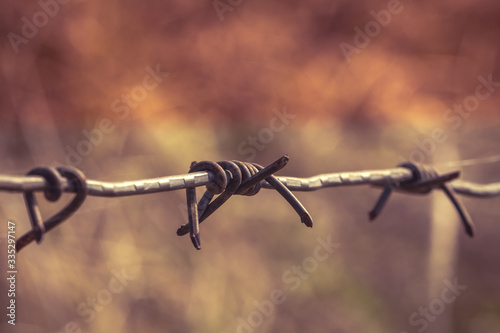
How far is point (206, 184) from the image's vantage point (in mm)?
783

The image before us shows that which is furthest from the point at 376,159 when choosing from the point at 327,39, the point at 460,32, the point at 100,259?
the point at 100,259

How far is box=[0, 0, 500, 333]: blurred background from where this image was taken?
2387mm

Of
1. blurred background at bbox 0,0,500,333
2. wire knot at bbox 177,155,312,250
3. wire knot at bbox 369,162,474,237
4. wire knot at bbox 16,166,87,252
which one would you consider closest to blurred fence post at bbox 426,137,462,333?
blurred background at bbox 0,0,500,333

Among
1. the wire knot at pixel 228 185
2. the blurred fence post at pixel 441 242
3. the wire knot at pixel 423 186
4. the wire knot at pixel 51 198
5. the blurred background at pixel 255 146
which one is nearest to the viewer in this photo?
the wire knot at pixel 51 198

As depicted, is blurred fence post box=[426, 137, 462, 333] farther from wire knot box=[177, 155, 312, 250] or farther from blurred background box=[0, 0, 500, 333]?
wire knot box=[177, 155, 312, 250]

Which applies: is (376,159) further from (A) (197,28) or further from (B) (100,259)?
(B) (100,259)

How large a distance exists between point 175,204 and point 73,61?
77cm

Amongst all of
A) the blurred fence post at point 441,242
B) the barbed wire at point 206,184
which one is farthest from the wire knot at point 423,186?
the blurred fence post at point 441,242

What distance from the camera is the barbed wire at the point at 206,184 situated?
607mm

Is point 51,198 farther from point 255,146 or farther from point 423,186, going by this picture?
point 255,146

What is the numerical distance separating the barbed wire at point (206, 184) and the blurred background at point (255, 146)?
Answer: 61.6 inches

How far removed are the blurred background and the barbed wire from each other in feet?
5.13

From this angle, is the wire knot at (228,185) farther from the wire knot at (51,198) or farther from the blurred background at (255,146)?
the blurred background at (255,146)

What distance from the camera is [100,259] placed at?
2.44m
